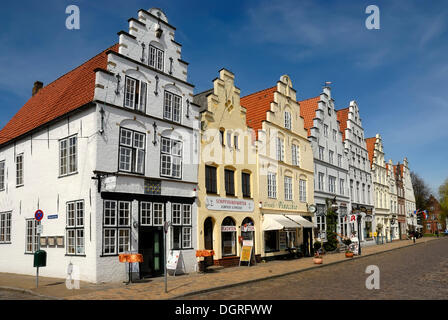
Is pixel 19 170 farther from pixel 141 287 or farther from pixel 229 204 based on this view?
pixel 229 204

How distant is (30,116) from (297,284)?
1737cm

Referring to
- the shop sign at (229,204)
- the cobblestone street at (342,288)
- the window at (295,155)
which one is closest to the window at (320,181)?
the window at (295,155)

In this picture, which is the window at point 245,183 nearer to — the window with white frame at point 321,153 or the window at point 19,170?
the window with white frame at point 321,153

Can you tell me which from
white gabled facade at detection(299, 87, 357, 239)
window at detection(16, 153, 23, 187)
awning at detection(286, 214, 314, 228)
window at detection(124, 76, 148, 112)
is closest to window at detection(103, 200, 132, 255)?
window at detection(124, 76, 148, 112)

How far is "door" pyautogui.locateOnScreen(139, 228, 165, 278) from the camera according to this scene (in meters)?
17.6

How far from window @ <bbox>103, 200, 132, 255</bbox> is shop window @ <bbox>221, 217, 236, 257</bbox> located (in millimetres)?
6510

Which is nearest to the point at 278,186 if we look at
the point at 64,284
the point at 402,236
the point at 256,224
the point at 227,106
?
the point at 256,224

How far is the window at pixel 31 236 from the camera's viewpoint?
19.1m

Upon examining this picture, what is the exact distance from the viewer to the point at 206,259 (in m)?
20.3

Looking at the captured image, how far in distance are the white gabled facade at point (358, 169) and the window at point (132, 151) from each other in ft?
89.5

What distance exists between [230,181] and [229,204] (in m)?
1.42

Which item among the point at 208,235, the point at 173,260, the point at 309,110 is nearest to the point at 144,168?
the point at 173,260
